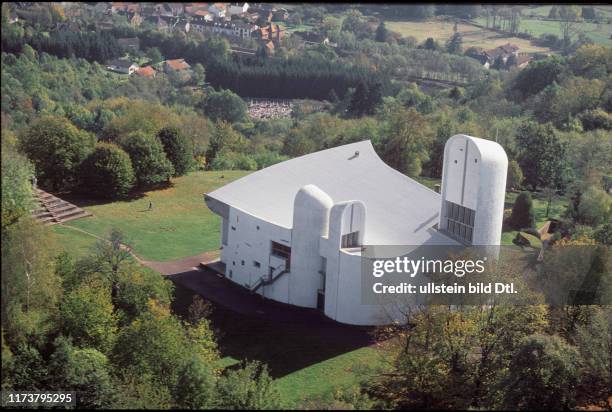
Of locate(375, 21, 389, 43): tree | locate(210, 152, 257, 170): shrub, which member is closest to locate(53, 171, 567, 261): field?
locate(210, 152, 257, 170): shrub

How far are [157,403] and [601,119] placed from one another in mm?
54384

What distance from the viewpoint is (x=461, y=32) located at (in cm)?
11331

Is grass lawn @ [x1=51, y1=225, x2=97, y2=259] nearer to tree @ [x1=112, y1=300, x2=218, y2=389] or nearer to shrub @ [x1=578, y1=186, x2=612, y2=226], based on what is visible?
tree @ [x1=112, y1=300, x2=218, y2=389]

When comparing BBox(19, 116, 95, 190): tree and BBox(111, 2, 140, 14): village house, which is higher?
BBox(111, 2, 140, 14): village house

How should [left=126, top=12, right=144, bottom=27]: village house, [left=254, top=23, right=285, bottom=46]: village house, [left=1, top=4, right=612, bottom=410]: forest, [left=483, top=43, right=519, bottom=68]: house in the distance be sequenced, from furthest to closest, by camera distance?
[left=254, top=23, right=285, bottom=46]: village house
[left=126, top=12, right=144, bottom=27]: village house
[left=483, top=43, right=519, bottom=68]: house in the distance
[left=1, top=4, right=612, bottom=410]: forest

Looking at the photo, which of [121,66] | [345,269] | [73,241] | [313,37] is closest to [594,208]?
[345,269]

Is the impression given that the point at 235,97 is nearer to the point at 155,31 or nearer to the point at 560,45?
the point at 155,31

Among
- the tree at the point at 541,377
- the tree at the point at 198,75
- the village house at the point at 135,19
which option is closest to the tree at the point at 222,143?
the tree at the point at 198,75

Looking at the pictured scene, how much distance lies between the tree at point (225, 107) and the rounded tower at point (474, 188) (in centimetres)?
5520

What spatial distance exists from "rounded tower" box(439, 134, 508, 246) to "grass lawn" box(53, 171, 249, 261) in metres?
14.8

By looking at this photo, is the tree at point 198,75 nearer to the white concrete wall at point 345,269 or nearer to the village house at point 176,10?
the village house at point 176,10

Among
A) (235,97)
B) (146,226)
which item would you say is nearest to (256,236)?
(146,226)

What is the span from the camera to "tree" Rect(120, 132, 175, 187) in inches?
2002

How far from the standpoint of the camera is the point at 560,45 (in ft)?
341
